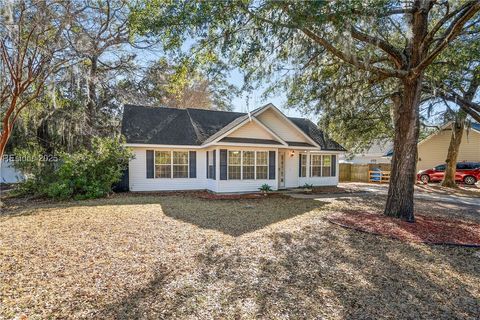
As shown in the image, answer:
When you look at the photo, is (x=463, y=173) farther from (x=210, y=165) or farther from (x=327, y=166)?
(x=210, y=165)

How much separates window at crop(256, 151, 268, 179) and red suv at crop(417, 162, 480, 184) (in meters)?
14.9

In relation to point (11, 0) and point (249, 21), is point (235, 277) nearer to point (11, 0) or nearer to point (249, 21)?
point (249, 21)

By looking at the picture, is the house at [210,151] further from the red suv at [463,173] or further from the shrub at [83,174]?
the red suv at [463,173]

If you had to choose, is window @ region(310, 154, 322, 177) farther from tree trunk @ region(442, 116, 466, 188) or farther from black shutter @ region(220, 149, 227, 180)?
tree trunk @ region(442, 116, 466, 188)

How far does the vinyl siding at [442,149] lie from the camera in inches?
806

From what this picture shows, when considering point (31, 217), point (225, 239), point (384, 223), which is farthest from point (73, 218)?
point (384, 223)

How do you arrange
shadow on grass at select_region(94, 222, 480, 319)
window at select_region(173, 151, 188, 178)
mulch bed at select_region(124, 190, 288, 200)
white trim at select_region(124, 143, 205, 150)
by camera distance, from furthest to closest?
window at select_region(173, 151, 188, 178), white trim at select_region(124, 143, 205, 150), mulch bed at select_region(124, 190, 288, 200), shadow on grass at select_region(94, 222, 480, 319)

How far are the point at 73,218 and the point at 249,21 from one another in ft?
→ 23.6

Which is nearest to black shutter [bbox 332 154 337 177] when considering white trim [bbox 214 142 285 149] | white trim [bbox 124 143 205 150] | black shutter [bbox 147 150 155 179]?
white trim [bbox 214 142 285 149]

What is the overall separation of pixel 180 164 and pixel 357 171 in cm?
1607

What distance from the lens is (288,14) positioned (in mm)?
6379

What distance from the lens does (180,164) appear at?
1390cm

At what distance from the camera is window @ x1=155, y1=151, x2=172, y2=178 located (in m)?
13.5

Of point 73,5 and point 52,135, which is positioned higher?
point 73,5
